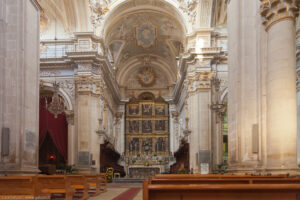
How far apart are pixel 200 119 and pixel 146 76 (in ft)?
50.8

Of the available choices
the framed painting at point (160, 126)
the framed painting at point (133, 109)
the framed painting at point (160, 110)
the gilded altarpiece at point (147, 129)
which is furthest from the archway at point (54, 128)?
the framed painting at point (160, 110)

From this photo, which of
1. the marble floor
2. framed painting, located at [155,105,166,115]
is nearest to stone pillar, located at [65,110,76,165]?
the marble floor

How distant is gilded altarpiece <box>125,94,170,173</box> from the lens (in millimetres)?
32719

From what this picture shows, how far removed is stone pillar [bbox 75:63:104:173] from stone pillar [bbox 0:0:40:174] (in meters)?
9.47

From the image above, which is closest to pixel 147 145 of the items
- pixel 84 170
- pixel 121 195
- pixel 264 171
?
pixel 84 170

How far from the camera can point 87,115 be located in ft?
66.5

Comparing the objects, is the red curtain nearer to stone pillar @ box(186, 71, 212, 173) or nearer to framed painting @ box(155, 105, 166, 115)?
stone pillar @ box(186, 71, 212, 173)

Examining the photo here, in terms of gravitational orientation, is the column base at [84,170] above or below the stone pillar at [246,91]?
below

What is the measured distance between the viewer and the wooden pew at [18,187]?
639cm

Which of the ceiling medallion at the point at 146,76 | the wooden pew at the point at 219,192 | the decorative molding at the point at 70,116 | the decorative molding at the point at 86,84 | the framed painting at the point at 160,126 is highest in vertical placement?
the ceiling medallion at the point at 146,76

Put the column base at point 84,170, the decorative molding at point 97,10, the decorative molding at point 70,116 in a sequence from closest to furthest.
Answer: the column base at point 84,170
the decorative molding at point 70,116
the decorative molding at point 97,10

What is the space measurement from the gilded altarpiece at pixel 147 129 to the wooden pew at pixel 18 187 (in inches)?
1012

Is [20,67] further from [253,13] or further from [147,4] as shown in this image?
[147,4]

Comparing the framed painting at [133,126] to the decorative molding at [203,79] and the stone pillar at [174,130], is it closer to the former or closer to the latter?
the stone pillar at [174,130]
